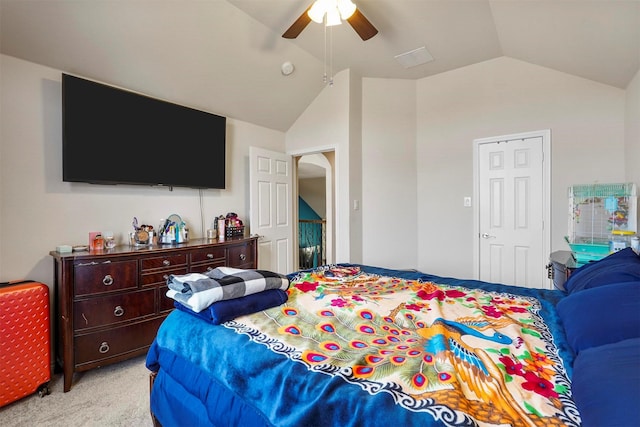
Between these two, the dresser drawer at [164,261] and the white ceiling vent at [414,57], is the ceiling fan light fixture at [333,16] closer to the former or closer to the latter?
the white ceiling vent at [414,57]

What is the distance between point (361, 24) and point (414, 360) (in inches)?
89.8

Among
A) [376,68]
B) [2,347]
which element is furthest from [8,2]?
[376,68]

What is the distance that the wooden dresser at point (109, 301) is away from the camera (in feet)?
6.64

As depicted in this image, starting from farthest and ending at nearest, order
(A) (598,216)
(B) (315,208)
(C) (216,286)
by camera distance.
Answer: (B) (315,208) → (A) (598,216) → (C) (216,286)

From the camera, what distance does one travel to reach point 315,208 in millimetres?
7762

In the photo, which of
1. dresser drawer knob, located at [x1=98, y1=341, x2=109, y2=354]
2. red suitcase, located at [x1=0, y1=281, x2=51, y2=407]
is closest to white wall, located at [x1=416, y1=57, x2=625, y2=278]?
dresser drawer knob, located at [x1=98, y1=341, x2=109, y2=354]

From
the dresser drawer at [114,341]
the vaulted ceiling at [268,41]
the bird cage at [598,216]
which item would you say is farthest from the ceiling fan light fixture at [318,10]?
the dresser drawer at [114,341]

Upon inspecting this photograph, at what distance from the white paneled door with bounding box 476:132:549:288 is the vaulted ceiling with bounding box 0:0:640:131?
841mm

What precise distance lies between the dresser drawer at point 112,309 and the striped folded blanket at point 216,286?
113 cm

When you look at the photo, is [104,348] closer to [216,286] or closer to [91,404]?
[91,404]

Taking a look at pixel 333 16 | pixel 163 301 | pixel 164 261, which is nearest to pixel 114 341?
pixel 163 301

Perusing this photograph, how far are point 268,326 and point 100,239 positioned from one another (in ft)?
6.54

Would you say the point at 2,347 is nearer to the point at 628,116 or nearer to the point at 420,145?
the point at 420,145

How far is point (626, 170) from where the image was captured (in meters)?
2.64
